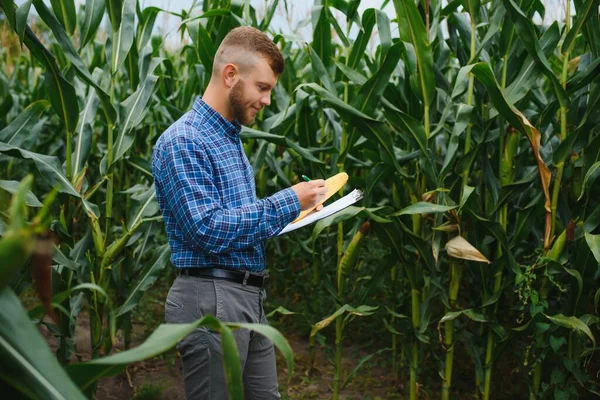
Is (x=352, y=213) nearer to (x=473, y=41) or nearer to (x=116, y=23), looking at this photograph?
(x=473, y=41)

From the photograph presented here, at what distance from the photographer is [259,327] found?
3.04ft

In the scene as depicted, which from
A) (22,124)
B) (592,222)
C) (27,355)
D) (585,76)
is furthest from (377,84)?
(27,355)

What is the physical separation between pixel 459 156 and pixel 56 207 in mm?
3607

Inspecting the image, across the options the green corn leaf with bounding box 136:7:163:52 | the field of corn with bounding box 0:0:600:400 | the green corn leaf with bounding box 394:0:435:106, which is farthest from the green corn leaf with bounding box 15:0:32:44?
the green corn leaf with bounding box 394:0:435:106

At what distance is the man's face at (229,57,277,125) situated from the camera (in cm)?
212

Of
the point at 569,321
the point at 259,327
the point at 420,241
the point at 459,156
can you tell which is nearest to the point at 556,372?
the point at 569,321

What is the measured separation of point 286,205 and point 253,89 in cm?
39

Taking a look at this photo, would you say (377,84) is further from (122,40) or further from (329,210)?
(122,40)

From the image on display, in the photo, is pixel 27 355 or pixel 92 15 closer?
pixel 27 355

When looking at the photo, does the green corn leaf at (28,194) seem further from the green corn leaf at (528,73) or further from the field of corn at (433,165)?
the green corn leaf at (528,73)

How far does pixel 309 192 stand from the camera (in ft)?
6.90

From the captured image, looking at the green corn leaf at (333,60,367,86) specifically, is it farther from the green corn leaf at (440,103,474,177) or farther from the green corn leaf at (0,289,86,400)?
the green corn leaf at (0,289,86,400)

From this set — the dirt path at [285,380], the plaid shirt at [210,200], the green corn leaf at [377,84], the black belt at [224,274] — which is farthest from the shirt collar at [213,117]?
the dirt path at [285,380]

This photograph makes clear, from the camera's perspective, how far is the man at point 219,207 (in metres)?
2.02
